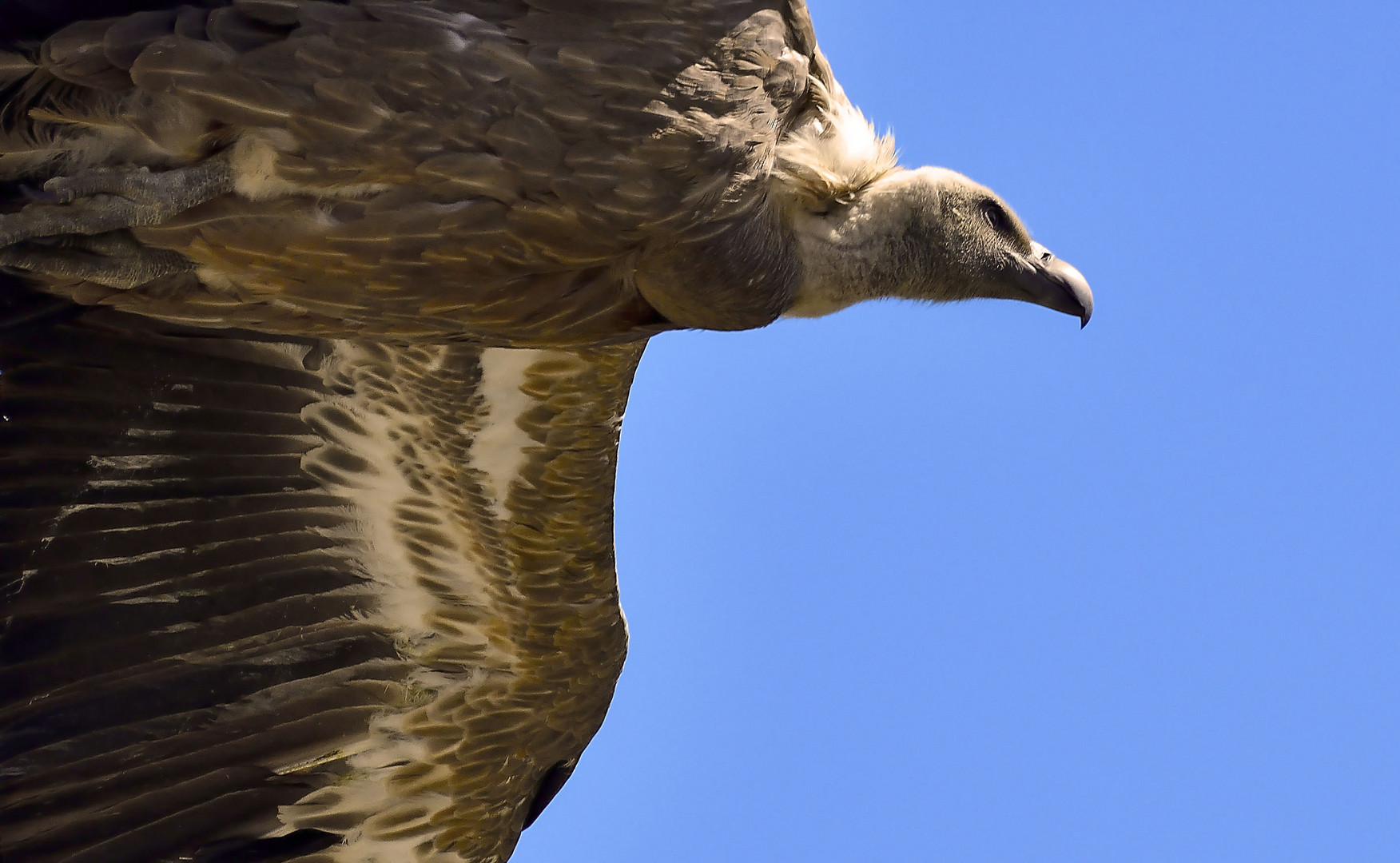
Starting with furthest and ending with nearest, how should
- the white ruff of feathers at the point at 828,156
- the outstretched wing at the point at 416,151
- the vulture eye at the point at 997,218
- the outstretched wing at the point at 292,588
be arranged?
the vulture eye at the point at 997,218 < the outstretched wing at the point at 292,588 < the white ruff of feathers at the point at 828,156 < the outstretched wing at the point at 416,151

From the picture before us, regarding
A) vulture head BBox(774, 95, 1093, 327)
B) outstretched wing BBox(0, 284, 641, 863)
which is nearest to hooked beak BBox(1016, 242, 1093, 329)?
vulture head BBox(774, 95, 1093, 327)

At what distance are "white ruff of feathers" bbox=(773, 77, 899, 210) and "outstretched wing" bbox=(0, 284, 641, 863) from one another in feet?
3.14

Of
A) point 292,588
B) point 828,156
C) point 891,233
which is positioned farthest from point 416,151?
point 292,588

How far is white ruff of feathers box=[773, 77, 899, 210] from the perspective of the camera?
421 centimetres

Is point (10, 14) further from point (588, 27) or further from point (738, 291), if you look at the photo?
point (738, 291)

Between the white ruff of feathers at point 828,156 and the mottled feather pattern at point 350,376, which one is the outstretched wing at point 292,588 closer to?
the mottled feather pattern at point 350,376

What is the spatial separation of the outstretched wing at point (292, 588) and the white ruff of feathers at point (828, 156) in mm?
957

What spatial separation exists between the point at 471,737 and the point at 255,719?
0.83 meters

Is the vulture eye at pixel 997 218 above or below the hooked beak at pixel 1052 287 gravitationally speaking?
above

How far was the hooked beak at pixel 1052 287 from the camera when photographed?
196 inches

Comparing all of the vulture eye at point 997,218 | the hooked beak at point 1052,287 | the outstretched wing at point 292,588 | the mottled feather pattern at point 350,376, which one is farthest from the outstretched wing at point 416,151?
the hooked beak at point 1052,287

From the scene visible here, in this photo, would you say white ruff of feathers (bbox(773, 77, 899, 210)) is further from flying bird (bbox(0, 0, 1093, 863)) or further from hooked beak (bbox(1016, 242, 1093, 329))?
hooked beak (bbox(1016, 242, 1093, 329))

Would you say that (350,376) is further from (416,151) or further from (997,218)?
(997,218)

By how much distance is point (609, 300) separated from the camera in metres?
3.82
